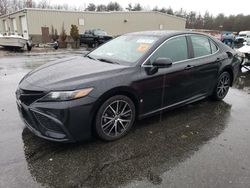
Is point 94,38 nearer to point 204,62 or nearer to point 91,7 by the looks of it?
point 204,62

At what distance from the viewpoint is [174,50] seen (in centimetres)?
420

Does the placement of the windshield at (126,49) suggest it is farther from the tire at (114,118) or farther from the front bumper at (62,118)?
the front bumper at (62,118)

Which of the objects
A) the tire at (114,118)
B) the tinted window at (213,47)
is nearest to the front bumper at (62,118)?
the tire at (114,118)

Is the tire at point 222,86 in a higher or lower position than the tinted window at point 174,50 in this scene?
lower

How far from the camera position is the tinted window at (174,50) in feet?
12.9

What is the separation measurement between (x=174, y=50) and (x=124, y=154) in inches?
81.5

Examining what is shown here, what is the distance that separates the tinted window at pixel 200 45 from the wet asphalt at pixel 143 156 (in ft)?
4.22

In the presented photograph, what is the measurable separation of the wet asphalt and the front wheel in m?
0.89

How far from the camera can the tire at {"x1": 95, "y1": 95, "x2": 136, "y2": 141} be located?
333cm

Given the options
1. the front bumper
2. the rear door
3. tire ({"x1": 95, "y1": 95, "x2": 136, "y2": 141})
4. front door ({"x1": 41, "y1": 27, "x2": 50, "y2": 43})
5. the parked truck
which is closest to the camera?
the front bumper

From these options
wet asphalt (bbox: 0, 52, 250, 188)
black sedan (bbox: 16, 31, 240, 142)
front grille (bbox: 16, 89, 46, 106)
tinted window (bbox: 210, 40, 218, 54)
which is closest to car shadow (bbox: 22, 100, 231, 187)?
wet asphalt (bbox: 0, 52, 250, 188)

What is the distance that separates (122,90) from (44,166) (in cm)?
146

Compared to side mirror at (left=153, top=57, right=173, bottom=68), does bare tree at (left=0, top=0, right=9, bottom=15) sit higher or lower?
higher

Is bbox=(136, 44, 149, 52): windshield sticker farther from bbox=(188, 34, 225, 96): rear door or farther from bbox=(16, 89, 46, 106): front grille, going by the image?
bbox=(16, 89, 46, 106): front grille
